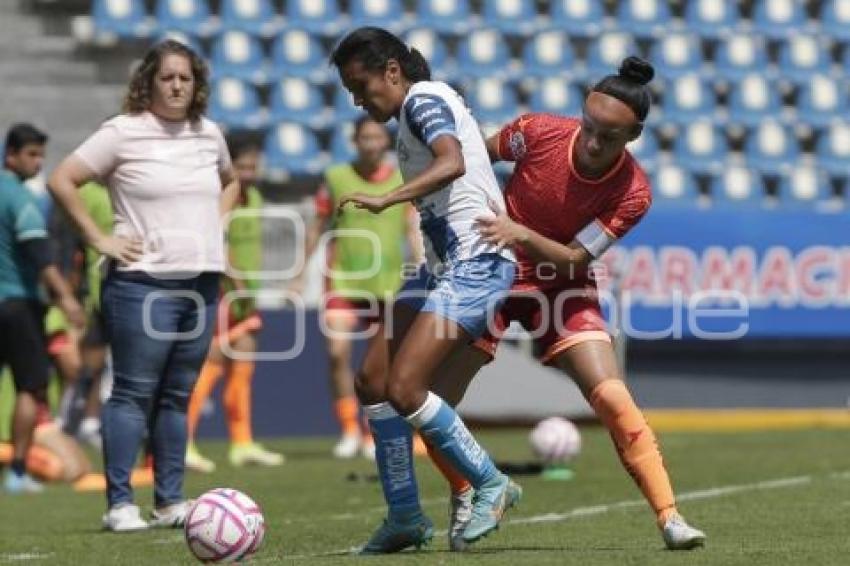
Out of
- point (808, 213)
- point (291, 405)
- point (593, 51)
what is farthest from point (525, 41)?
point (291, 405)

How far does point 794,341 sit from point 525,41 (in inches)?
166

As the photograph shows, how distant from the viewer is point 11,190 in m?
11.6

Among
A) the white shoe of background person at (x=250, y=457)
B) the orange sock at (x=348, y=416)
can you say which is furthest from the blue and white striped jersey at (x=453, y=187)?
the orange sock at (x=348, y=416)

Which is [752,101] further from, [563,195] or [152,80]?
[563,195]

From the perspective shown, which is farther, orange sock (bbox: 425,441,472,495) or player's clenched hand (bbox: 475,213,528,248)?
orange sock (bbox: 425,441,472,495)

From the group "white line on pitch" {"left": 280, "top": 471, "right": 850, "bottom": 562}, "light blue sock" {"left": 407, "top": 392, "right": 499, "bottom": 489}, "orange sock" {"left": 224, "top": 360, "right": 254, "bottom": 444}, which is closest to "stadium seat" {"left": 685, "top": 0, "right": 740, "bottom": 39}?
"orange sock" {"left": 224, "top": 360, "right": 254, "bottom": 444}

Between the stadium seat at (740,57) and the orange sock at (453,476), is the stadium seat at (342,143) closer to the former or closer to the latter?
the stadium seat at (740,57)

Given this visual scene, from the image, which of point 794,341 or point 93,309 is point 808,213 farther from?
point 93,309

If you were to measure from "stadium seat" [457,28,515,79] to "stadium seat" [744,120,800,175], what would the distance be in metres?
2.41

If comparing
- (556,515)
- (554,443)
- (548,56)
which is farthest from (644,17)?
(556,515)

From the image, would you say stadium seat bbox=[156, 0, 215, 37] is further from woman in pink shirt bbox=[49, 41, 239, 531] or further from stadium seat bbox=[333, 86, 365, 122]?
woman in pink shirt bbox=[49, 41, 239, 531]

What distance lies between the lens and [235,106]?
19.5 meters

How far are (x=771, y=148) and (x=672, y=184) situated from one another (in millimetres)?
1184

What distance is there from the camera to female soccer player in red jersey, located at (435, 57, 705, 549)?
7.40 meters
